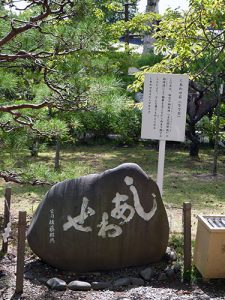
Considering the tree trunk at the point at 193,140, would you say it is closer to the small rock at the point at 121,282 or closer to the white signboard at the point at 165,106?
the white signboard at the point at 165,106

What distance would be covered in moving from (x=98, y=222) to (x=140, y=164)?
20.8ft

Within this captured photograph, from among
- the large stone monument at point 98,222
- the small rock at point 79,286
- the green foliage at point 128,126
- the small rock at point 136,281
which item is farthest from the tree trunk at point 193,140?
the small rock at point 79,286

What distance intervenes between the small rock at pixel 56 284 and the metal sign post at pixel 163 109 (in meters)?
1.71

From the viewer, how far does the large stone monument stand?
14.8ft

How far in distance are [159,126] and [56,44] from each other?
153 cm

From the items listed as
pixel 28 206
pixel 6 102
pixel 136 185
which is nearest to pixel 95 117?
pixel 28 206

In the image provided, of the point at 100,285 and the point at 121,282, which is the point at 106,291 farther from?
the point at 121,282

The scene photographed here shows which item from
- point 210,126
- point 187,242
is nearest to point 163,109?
point 187,242

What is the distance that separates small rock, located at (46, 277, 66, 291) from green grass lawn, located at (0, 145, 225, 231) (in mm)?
1200

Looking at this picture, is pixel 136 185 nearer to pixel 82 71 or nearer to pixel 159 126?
pixel 159 126

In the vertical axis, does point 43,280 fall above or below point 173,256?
below

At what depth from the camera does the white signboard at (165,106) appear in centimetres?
536

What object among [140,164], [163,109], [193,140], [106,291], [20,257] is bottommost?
[106,291]

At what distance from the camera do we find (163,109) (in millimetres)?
5391
